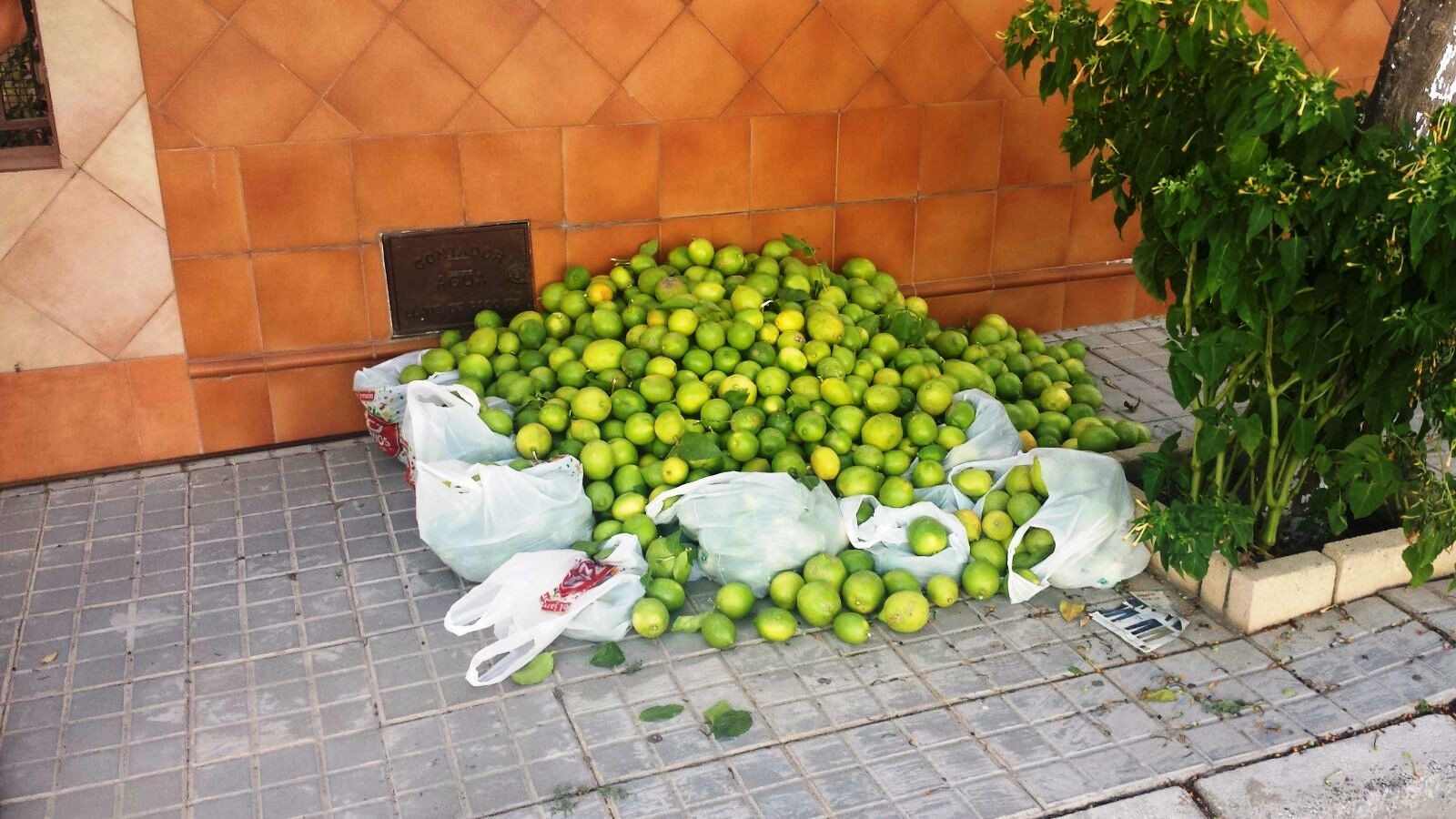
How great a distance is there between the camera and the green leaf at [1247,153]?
10.2 feet

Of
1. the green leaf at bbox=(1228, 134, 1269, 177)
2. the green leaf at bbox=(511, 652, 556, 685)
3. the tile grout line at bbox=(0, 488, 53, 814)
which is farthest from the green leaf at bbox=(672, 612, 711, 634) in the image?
the green leaf at bbox=(1228, 134, 1269, 177)

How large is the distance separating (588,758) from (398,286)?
2537mm

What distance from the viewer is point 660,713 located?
3457mm

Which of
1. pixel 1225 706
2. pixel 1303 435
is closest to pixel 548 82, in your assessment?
pixel 1303 435

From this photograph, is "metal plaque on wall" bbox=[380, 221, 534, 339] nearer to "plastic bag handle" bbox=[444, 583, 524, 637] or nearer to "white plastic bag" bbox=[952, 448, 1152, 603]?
"plastic bag handle" bbox=[444, 583, 524, 637]

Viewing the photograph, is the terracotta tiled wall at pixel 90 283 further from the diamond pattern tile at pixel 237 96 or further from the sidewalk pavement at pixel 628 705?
the sidewalk pavement at pixel 628 705

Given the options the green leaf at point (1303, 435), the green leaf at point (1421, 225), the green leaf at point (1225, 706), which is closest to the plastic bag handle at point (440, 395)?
the green leaf at point (1225, 706)

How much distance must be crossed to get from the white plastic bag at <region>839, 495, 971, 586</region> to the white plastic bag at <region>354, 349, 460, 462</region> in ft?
5.79

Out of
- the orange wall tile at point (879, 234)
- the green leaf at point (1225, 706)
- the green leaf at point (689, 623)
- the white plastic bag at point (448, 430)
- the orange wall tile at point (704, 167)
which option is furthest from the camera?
the orange wall tile at point (879, 234)

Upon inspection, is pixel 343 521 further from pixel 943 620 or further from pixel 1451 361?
pixel 1451 361

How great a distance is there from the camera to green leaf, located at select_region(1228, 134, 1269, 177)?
10.2 ft

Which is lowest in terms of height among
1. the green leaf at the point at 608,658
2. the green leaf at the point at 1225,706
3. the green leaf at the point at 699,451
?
the green leaf at the point at 1225,706

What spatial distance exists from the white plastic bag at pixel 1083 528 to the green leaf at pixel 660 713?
1.22 m

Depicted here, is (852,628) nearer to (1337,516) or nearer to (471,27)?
(1337,516)
